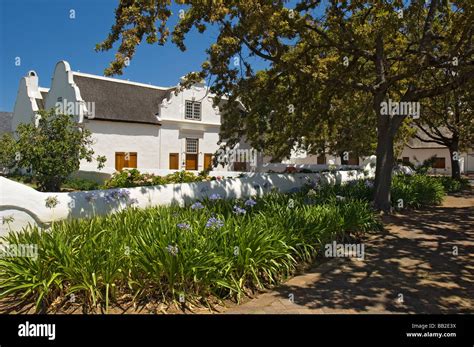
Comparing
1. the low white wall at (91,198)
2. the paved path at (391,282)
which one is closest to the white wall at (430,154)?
the low white wall at (91,198)

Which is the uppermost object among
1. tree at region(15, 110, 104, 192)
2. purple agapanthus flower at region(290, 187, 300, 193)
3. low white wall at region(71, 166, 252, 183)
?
tree at region(15, 110, 104, 192)

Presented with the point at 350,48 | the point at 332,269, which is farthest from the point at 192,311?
the point at 350,48

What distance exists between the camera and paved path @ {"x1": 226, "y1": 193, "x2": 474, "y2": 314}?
511 cm

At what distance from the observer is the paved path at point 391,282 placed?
5.11 m

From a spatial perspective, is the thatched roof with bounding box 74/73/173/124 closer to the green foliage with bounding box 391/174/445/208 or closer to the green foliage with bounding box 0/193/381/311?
the green foliage with bounding box 391/174/445/208

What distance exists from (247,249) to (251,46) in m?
7.61

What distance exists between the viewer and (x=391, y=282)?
19.9ft

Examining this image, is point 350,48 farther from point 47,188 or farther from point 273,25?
point 47,188

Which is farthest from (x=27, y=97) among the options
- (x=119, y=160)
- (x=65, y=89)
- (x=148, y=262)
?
(x=148, y=262)

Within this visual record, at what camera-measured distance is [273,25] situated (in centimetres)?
966

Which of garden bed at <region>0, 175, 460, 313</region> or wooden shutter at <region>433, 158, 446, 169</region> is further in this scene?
wooden shutter at <region>433, 158, 446, 169</region>

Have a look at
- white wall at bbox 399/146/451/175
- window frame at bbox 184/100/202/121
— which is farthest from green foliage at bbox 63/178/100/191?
white wall at bbox 399/146/451/175

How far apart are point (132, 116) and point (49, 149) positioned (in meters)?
15.4

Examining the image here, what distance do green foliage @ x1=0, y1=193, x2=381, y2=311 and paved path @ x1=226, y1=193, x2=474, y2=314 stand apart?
47 cm
